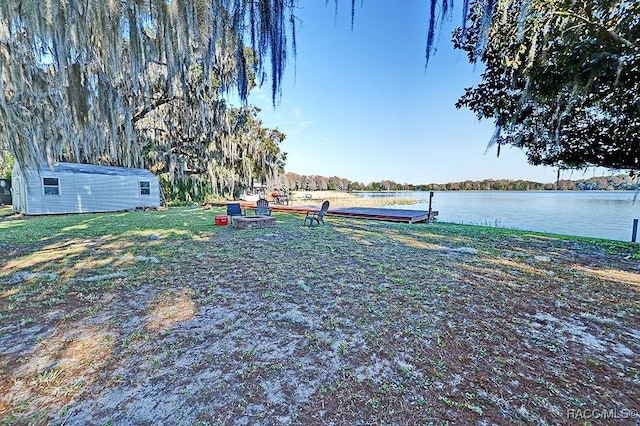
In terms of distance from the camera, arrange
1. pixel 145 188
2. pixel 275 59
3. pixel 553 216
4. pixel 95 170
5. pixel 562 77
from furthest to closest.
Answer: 1. pixel 553 216
2. pixel 145 188
3. pixel 95 170
4. pixel 562 77
5. pixel 275 59

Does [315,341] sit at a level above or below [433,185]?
below

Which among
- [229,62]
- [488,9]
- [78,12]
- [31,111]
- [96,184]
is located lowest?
[96,184]

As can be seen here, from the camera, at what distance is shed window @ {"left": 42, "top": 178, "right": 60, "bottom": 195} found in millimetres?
10797

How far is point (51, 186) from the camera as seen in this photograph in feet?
35.9

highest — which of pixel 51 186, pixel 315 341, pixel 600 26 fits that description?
pixel 600 26

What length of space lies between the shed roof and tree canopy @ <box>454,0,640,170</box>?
13.7 meters

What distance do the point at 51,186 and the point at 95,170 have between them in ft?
5.48

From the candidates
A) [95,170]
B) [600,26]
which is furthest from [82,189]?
[600,26]

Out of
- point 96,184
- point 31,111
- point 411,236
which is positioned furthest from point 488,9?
point 96,184

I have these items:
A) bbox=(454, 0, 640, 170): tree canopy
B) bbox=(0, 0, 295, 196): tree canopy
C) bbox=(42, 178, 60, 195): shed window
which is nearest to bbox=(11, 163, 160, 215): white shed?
bbox=(42, 178, 60, 195): shed window

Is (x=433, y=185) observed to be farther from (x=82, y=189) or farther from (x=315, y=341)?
(x=315, y=341)

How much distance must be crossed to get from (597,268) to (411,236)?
335 centimetres

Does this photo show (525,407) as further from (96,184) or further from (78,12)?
(96,184)

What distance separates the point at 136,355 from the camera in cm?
197
